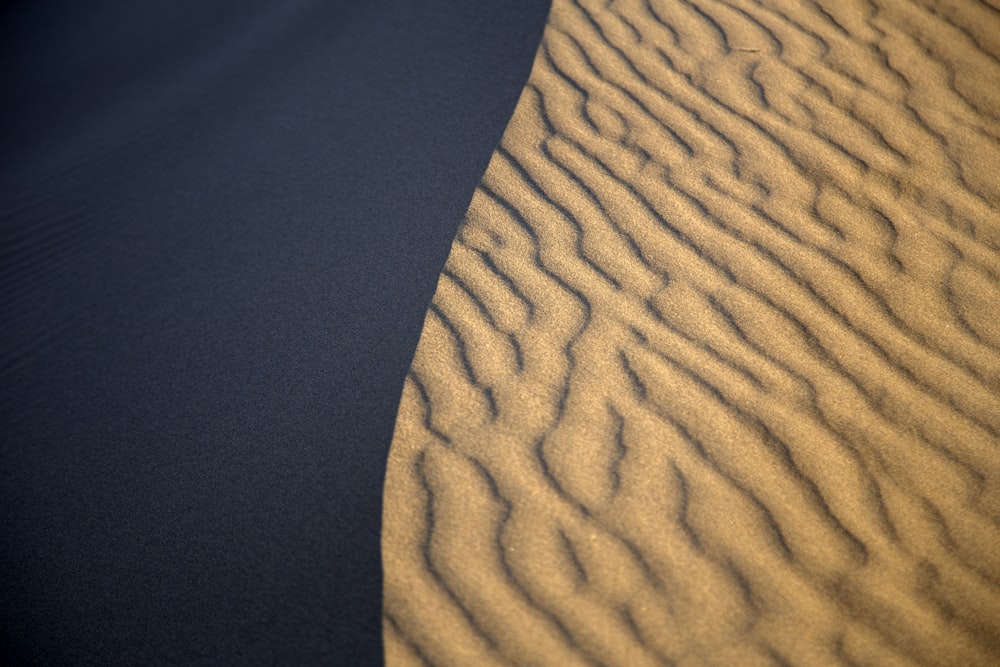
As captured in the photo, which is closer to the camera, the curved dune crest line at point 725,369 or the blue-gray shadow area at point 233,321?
the curved dune crest line at point 725,369

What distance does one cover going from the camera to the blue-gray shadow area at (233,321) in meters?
2.29

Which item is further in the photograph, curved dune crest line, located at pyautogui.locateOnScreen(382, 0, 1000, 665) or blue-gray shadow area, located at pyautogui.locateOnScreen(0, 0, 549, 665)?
blue-gray shadow area, located at pyautogui.locateOnScreen(0, 0, 549, 665)

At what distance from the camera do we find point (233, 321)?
2.99m

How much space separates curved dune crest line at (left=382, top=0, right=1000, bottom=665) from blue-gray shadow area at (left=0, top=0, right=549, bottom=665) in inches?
10.0

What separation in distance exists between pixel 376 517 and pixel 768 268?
1.90m

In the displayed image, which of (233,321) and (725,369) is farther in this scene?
(233,321)

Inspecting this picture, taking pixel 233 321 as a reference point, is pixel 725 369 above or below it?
below

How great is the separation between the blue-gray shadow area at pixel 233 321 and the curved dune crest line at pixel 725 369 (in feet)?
0.83

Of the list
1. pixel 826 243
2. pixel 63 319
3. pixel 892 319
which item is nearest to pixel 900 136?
pixel 826 243

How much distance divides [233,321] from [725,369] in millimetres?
2162

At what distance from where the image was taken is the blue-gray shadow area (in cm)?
229

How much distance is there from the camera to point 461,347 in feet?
8.71

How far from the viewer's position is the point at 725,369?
2.54 meters

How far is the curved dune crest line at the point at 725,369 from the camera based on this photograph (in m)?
2.12
